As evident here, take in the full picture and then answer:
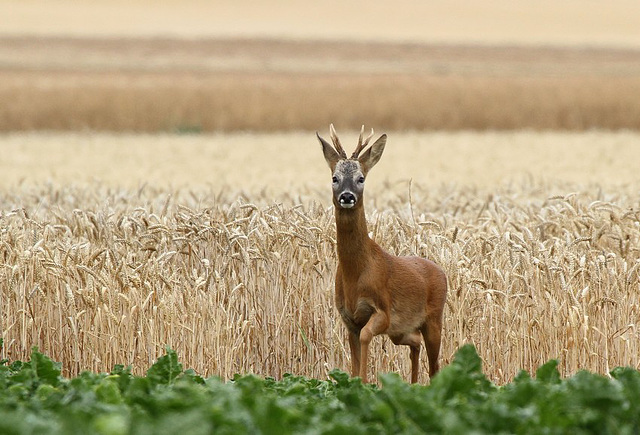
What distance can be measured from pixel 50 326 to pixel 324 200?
276 inches

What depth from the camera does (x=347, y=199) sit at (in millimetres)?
7000

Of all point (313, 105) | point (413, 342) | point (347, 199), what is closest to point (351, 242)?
point (347, 199)

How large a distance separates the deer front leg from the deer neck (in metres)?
0.35

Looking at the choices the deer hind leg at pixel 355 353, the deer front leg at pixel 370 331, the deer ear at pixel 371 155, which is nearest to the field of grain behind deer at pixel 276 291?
the deer hind leg at pixel 355 353

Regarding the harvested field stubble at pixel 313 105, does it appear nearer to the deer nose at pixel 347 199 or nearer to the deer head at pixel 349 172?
the deer head at pixel 349 172

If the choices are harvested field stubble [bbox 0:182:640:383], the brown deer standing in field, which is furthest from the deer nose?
harvested field stubble [bbox 0:182:640:383]

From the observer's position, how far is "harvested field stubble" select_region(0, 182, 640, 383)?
9102 millimetres

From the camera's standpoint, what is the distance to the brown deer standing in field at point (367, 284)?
7.23 metres

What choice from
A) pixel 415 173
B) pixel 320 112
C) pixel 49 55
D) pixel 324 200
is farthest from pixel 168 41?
pixel 324 200

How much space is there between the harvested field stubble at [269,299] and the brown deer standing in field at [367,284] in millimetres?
1118

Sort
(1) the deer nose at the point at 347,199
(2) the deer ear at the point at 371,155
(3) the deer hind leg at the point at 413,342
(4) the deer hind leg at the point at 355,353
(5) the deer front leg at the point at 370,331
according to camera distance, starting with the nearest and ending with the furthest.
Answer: (1) the deer nose at the point at 347,199 < (5) the deer front leg at the point at 370,331 < (2) the deer ear at the point at 371,155 < (4) the deer hind leg at the point at 355,353 < (3) the deer hind leg at the point at 413,342

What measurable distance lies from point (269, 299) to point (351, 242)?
228cm

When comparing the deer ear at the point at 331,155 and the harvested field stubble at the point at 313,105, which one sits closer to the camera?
the deer ear at the point at 331,155

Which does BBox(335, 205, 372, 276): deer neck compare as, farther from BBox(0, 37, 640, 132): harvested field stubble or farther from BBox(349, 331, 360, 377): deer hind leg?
BBox(0, 37, 640, 132): harvested field stubble
